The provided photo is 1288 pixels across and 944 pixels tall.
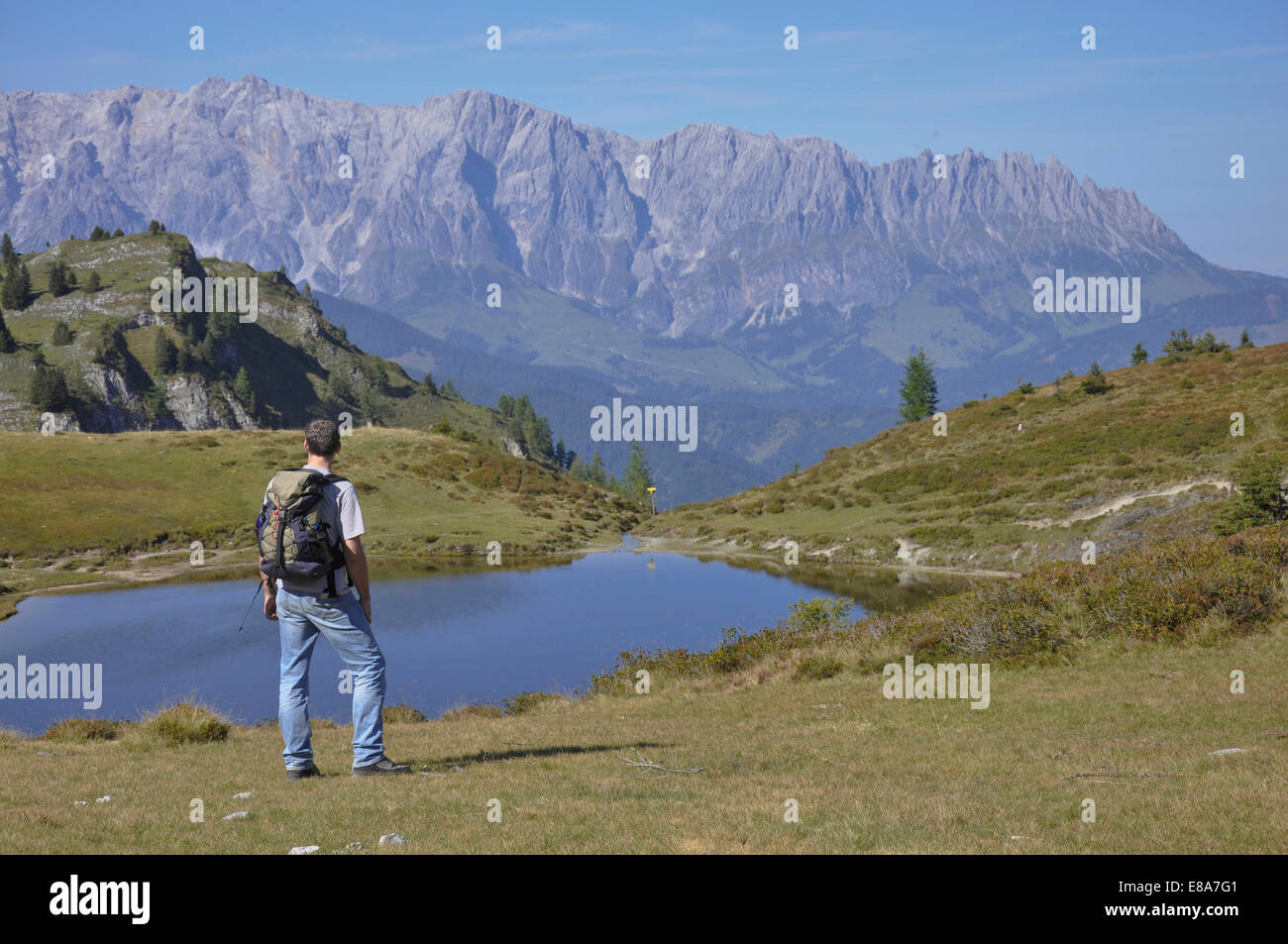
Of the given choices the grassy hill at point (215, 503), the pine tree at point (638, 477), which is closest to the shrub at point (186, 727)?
the grassy hill at point (215, 503)

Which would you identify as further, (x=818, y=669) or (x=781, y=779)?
(x=818, y=669)

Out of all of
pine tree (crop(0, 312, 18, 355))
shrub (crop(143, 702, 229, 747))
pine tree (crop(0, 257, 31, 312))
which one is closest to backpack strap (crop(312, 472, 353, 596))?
shrub (crop(143, 702, 229, 747))

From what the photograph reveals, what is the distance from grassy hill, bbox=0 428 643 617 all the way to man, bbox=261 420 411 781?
45904 mm

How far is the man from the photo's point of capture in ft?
40.3

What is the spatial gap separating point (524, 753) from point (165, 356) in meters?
192

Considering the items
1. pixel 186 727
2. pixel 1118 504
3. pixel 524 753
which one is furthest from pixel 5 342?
pixel 524 753

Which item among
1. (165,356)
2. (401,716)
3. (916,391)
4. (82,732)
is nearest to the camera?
(82,732)

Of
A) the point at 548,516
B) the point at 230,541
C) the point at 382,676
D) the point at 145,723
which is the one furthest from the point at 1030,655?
the point at 548,516

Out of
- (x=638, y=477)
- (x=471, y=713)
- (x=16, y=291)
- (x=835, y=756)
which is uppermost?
(x=16, y=291)

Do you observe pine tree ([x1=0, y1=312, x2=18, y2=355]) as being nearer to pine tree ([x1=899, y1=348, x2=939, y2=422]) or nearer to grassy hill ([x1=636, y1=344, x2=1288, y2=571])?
grassy hill ([x1=636, y1=344, x2=1288, y2=571])

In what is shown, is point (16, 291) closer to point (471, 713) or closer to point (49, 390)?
point (49, 390)

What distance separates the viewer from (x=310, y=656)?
1257cm

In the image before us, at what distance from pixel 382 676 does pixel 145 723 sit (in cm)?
803
